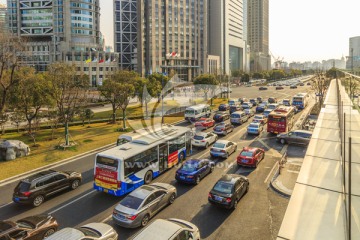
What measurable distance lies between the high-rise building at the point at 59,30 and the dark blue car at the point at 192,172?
98.3 meters

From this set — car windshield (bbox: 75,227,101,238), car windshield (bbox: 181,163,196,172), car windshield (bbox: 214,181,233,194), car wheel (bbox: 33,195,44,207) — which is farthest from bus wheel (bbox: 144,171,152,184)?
car windshield (bbox: 75,227,101,238)

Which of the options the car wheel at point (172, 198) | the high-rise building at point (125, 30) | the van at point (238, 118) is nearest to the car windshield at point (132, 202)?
the car wheel at point (172, 198)

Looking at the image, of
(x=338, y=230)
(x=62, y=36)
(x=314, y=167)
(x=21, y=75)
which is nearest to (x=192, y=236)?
(x=314, y=167)

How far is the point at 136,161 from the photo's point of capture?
18.7m

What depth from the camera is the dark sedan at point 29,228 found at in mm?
12458

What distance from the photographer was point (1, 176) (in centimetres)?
2097

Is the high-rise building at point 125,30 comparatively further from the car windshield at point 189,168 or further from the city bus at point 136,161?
the car windshield at point 189,168

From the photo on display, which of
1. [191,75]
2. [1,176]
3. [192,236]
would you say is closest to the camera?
[192,236]

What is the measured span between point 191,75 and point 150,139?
12911 centimetres

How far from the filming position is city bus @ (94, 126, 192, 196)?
1750 cm

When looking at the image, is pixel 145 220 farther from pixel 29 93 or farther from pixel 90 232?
pixel 29 93

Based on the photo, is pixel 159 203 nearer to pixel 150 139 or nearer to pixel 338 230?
pixel 150 139

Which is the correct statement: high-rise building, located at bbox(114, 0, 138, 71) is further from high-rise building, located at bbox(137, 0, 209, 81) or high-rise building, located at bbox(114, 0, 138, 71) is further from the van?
the van

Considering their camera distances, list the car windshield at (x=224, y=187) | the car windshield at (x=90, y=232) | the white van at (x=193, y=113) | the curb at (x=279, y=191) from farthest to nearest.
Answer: the white van at (x=193, y=113) < the curb at (x=279, y=191) < the car windshield at (x=224, y=187) < the car windshield at (x=90, y=232)
